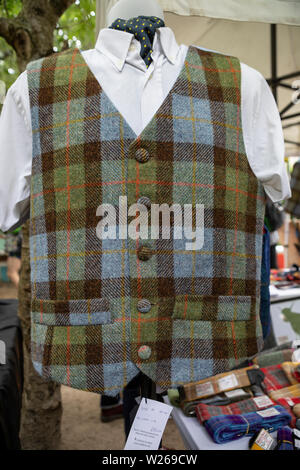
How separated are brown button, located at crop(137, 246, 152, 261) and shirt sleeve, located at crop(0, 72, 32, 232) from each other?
0.30 m

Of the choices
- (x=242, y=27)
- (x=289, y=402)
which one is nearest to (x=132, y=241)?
(x=289, y=402)

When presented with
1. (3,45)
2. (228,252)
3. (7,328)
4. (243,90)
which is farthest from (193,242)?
(3,45)

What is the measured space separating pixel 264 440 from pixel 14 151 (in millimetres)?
953

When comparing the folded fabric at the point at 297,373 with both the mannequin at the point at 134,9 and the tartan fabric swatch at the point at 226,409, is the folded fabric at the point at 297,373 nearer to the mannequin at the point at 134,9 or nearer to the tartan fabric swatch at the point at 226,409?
the tartan fabric swatch at the point at 226,409

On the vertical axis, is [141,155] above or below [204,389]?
above

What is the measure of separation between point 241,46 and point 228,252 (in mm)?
1390

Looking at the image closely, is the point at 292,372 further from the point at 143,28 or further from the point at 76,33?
the point at 76,33

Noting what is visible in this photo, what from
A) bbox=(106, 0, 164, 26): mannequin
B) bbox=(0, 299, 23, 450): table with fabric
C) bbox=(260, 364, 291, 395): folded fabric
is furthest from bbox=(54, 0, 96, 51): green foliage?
bbox=(260, 364, 291, 395): folded fabric

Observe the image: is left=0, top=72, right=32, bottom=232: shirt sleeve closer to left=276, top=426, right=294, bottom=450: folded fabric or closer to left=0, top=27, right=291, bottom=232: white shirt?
left=0, top=27, right=291, bottom=232: white shirt

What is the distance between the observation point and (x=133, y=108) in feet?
2.64

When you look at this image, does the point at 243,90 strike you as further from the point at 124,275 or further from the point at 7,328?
the point at 7,328

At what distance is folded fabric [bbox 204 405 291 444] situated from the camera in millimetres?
985

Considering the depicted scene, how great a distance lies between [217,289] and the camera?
2.66ft

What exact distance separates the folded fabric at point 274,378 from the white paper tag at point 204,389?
200 mm
